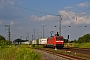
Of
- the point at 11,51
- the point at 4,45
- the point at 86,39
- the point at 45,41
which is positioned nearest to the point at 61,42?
the point at 45,41

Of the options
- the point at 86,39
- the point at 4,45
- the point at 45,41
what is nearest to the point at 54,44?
the point at 45,41

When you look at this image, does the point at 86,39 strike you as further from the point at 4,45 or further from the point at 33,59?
the point at 33,59

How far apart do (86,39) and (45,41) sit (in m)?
51.1

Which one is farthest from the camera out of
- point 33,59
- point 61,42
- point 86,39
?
point 86,39

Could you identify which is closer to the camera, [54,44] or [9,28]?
[54,44]

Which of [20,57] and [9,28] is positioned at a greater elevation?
[9,28]

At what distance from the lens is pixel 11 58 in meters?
20.1

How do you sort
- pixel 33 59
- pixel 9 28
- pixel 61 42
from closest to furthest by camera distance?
pixel 33 59
pixel 61 42
pixel 9 28

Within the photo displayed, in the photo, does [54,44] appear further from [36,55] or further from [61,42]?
[36,55]

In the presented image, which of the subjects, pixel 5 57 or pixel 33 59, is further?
pixel 5 57

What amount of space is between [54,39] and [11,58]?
1512 inches

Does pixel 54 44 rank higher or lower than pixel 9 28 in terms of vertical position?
lower

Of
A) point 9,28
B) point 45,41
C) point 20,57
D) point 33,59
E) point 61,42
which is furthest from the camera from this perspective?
point 9,28

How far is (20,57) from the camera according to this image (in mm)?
15438
